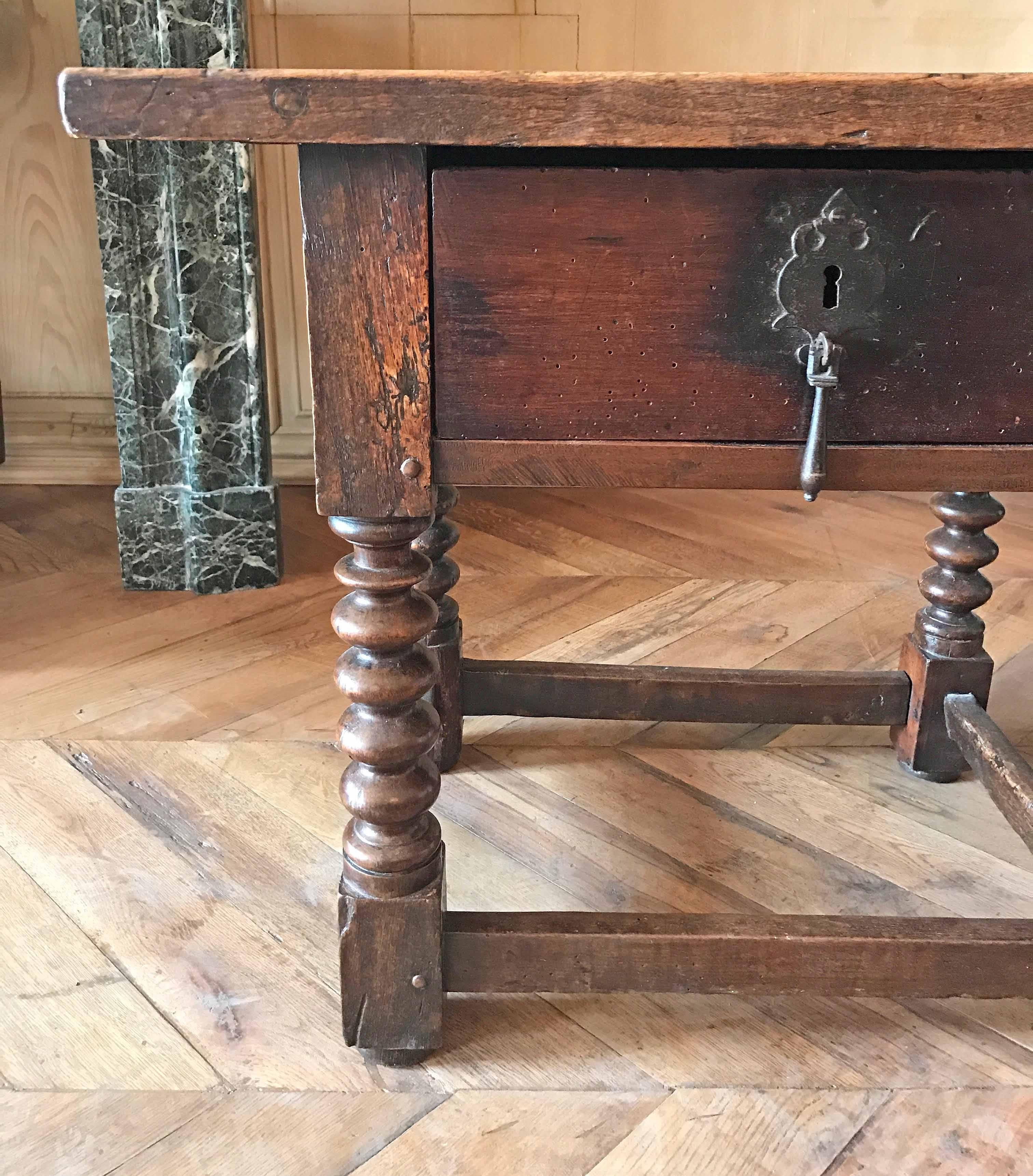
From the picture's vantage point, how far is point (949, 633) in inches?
42.5

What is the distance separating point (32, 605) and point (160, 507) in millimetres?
204

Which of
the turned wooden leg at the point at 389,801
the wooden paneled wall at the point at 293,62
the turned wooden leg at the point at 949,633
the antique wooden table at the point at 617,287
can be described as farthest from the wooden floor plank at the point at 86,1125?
the wooden paneled wall at the point at 293,62

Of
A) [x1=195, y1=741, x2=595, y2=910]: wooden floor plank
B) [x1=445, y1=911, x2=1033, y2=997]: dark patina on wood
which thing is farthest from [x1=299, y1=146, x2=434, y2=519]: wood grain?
[x1=195, y1=741, x2=595, y2=910]: wooden floor plank

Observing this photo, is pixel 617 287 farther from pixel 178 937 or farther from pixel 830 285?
pixel 178 937

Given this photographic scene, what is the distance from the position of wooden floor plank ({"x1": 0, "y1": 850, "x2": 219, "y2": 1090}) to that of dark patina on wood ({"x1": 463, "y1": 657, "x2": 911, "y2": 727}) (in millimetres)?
402

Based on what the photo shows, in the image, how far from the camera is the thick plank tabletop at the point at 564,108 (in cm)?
56

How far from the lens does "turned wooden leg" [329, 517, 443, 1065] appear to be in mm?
690

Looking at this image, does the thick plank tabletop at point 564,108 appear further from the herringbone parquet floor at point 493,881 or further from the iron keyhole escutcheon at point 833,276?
the herringbone parquet floor at point 493,881

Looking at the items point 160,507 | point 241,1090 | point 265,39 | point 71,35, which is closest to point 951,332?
point 241,1090

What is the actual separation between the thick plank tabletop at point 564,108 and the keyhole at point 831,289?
0.24ft

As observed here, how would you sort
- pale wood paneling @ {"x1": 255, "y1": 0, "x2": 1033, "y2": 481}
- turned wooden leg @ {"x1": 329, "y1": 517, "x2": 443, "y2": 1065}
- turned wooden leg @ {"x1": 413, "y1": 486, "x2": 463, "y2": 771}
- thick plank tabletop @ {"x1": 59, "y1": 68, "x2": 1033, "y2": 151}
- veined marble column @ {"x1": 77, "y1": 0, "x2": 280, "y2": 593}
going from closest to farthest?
thick plank tabletop @ {"x1": 59, "y1": 68, "x2": 1033, "y2": 151} < turned wooden leg @ {"x1": 329, "y1": 517, "x2": 443, "y2": 1065} < turned wooden leg @ {"x1": 413, "y1": 486, "x2": 463, "y2": 771} < veined marble column @ {"x1": 77, "y1": 0, "x2": 280, "y2": 593} < pale wood paneling @ {"x1": 255, "y1": 0, "x2": 1033, "y2": 481}

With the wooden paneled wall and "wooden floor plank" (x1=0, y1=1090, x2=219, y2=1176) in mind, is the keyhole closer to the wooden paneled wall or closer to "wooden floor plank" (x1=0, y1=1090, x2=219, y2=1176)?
"wooden floor plank" (x1=0, y1=1090, x2=219, y2=1176)

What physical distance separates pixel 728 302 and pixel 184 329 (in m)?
1.01

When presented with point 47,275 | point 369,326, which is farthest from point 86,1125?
point 47,275
